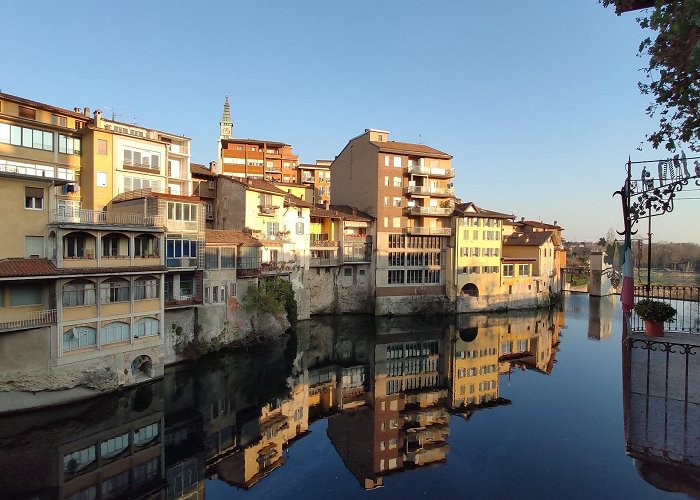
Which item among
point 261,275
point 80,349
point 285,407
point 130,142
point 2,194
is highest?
point 130,142

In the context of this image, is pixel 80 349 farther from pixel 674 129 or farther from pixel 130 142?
pixel 674 129

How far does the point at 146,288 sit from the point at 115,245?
3174mm

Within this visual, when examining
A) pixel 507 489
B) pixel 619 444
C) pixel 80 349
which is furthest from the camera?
pixel 80 349

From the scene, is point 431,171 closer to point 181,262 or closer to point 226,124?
point 181,262

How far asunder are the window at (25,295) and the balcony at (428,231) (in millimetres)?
40414

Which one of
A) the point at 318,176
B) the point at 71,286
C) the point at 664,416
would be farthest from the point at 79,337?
the point at 318,176

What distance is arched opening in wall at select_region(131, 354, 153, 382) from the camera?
2706 cm

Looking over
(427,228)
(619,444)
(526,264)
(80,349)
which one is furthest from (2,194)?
(526,264)

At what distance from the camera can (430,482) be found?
1783 cm

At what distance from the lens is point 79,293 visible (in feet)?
78.8

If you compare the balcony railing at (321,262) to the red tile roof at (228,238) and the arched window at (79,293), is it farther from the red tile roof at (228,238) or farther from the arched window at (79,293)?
the arched window at (79,293)

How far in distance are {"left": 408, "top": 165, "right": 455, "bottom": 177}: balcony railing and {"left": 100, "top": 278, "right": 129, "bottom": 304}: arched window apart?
3779 centimetres

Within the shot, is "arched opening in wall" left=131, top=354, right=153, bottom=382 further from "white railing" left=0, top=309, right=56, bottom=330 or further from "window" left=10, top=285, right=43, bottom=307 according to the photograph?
"window" left=10, top=285, right=43, bottom=307

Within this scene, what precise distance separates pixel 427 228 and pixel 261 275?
83.1 feet
